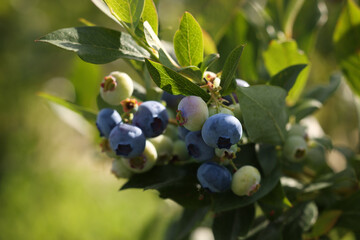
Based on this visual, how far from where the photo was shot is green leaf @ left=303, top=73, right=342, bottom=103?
1.99 ft

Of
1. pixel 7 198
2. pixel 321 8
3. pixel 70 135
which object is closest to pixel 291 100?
pixel 321 8

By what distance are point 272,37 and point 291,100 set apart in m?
0.13

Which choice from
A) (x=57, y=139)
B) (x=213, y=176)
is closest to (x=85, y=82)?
(x=213, y=176)

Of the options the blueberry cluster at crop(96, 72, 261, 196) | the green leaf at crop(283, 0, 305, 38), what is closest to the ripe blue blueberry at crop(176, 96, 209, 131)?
the blueberry cluster at crop(96, 72, 261, 196)

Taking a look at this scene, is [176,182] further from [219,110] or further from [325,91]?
[325,91]

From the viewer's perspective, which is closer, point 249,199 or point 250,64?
point 249,199

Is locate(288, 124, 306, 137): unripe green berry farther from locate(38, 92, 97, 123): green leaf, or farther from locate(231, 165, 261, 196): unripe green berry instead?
locate(38, 92, 97, 123): green leaf

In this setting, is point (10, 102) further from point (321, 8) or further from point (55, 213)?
point (321, 8)

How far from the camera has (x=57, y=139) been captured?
5336 millimetres

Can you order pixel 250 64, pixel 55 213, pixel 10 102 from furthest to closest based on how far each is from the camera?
pixel 10 102 < pixel 55 213 < pixel 250 64

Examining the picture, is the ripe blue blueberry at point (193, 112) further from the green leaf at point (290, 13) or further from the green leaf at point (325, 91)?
the green leaf at point (290, 13)

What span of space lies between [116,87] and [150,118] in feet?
0.21

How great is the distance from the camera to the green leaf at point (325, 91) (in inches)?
23.9

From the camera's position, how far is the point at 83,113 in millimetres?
552
